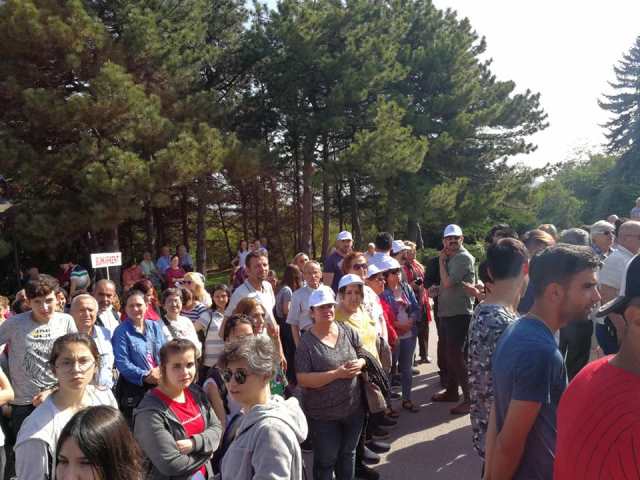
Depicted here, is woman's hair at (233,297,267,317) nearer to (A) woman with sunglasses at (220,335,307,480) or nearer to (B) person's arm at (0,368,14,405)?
(B) person's arm at (0,368,14,405)

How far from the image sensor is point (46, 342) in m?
3.98

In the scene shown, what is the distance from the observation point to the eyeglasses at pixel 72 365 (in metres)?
2.75

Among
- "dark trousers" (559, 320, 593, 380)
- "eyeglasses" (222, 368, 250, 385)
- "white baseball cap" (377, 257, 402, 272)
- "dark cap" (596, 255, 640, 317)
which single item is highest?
"dark cap" (596, 255, 640, 317)

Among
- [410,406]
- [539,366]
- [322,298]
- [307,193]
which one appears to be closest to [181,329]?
[322,298]

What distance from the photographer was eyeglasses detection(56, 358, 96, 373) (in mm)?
2746

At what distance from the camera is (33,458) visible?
2479mm

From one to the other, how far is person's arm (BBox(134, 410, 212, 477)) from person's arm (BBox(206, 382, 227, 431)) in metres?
0.72

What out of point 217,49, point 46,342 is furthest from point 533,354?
point 217,49

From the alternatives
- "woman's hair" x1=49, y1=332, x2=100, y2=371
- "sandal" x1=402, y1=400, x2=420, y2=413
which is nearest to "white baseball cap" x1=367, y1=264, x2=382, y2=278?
"sandal" x1=402, y1=400, x2=420, y2=413

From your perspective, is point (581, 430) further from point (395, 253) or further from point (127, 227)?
point (127, 227)

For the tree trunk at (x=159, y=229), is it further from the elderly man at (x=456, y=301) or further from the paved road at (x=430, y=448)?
the elderly man at (x=456, y=301)

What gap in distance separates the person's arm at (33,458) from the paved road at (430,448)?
8.96ft

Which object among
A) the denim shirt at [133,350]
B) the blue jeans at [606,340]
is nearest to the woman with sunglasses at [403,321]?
the blue jeans at [606,340]

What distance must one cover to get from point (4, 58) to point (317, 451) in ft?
46.1
